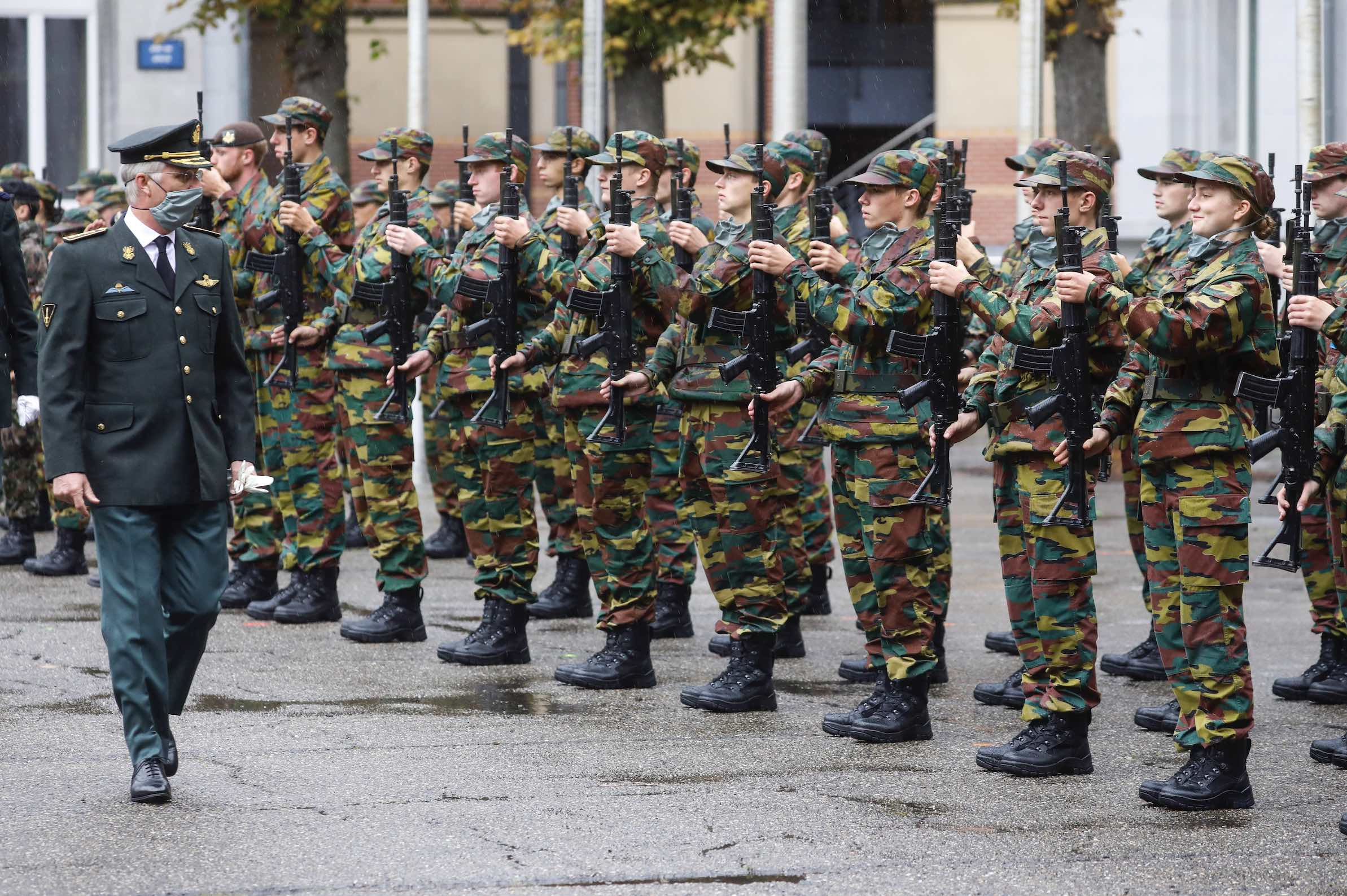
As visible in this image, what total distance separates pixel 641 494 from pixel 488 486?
0.79 metres

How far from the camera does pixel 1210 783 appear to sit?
19.7 ft

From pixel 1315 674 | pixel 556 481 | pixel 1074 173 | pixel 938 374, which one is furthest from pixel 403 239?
pixel 1315 674

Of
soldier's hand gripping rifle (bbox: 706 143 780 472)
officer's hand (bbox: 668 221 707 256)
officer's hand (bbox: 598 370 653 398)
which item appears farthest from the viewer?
officer's hand (bbox: 668 221 707 256)

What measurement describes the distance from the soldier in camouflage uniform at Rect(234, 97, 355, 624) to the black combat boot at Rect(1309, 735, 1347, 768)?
4803 millimetres

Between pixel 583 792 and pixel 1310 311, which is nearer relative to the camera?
pixel 583 792

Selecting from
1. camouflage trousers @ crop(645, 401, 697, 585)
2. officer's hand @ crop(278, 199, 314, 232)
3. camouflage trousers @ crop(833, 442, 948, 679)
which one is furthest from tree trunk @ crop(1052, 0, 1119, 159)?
camouflage trousers @ crop(833, 442, 948, 679)

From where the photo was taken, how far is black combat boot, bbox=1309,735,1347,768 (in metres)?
6.52

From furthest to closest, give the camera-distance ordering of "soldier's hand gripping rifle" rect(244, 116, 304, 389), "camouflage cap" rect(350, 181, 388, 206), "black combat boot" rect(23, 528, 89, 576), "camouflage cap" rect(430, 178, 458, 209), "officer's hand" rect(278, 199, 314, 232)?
→ 1. "camouflage cap" rect(430, 178, 458, 209)
2. "black combat boot" rect(23, 528, 89, 576)
3. "camouflage cap" rect(350, 181, 388, 206)
4. "soldier's hand gripping rifle" rect(244, 116, 304, 389)
5. "officer's hand" rect(278, 199, 314, 232)

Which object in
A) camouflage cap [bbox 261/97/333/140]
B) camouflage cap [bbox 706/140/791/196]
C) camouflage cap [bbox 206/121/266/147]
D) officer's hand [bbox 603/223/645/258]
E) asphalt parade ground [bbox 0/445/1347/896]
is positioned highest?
camouflage cap [bbox 261/97/333/140]

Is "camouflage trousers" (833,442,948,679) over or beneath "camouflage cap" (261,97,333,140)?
beneath

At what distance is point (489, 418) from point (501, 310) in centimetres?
48

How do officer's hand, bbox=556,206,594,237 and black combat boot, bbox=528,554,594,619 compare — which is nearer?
officer's hand, bbox=556,206,594,237

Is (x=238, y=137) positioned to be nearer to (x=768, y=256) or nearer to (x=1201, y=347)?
(x=768, y=256)

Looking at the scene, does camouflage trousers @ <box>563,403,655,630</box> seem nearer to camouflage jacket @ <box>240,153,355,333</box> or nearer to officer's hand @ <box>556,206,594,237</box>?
officer's hand @ <box>556,206,594,237</box>
